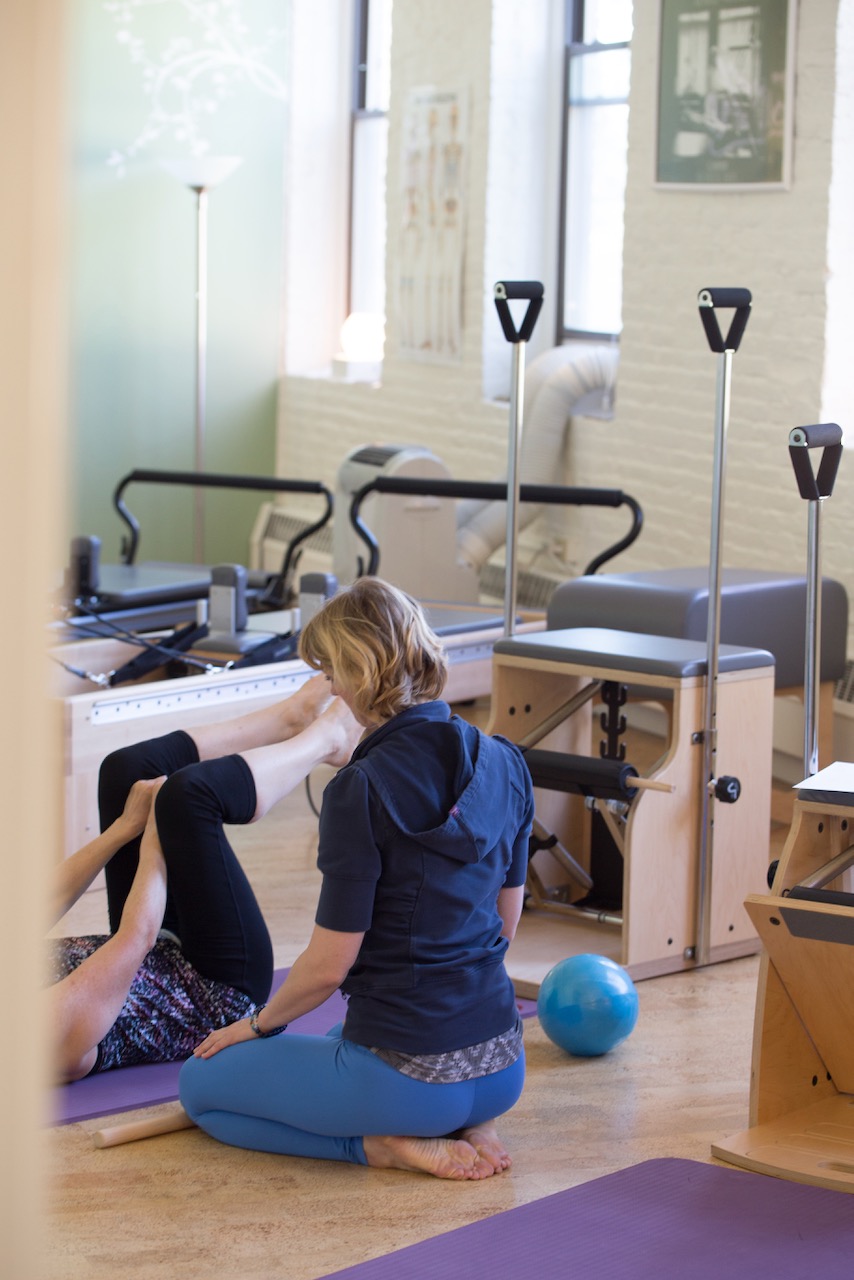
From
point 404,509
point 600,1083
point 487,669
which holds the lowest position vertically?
point 600,1083

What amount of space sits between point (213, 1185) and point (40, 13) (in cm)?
216

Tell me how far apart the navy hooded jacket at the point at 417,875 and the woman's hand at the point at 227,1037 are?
0.52 feet

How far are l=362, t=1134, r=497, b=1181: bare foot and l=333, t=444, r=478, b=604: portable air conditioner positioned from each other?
336 cm

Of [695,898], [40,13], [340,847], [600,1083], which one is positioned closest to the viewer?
Result: [40,13]

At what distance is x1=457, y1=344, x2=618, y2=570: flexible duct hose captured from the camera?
611 centimetres

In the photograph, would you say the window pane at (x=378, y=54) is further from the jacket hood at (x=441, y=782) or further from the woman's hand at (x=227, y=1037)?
the woman's hand at (x=227, y=1037)

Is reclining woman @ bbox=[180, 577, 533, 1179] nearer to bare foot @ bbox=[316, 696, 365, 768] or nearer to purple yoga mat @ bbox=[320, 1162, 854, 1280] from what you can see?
purple yoga mat @ bbox=[320, 1162, 854, 1280]

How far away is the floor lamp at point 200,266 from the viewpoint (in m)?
7.11

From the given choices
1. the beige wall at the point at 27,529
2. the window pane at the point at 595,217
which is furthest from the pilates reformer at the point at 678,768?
the window pane at the point at 595,217

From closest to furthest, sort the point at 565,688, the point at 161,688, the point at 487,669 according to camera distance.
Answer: the point at 565,688 < the point at 161,688 < the point at 487,669

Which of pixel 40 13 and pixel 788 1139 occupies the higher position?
pixel 40 13

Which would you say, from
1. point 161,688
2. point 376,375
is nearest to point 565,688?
point 161,688

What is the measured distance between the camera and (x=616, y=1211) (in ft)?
7.55

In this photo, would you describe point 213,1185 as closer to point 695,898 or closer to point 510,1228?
point 510,1228
